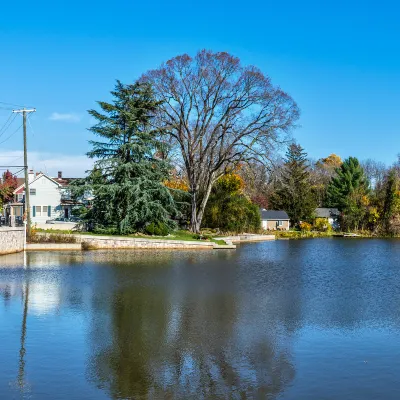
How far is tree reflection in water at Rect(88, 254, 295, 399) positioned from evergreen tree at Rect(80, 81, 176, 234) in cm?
2100

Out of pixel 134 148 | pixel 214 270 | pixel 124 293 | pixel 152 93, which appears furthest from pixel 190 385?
Answer: pixel 152 93

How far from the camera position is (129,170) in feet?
134

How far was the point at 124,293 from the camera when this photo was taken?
19.4 metres

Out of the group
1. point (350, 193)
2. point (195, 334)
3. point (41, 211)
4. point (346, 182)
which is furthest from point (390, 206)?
point (195, 334)

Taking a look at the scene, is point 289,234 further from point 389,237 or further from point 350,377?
point 350,377

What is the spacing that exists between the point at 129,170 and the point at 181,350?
2971 cm

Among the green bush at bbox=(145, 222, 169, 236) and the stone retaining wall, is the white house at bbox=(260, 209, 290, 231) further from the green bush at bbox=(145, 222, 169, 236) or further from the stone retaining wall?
the stone retaining wall

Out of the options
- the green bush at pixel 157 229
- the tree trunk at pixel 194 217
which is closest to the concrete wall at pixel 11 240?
the green bush at pixel 157 229

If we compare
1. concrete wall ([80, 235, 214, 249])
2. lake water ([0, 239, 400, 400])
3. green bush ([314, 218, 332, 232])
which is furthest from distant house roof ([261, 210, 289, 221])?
lake water ([0, 239, 400, 400])

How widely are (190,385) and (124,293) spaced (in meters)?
10.1

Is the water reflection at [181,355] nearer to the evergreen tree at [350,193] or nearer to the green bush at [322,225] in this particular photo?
the green bush at [322,225]

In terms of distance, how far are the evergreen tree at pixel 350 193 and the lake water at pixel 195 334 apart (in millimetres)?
46833

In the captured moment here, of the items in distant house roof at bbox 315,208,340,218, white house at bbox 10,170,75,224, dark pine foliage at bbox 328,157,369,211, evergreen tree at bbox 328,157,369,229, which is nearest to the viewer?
white house at bbox 10,170,75,224

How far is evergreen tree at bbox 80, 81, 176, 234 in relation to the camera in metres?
40.2
